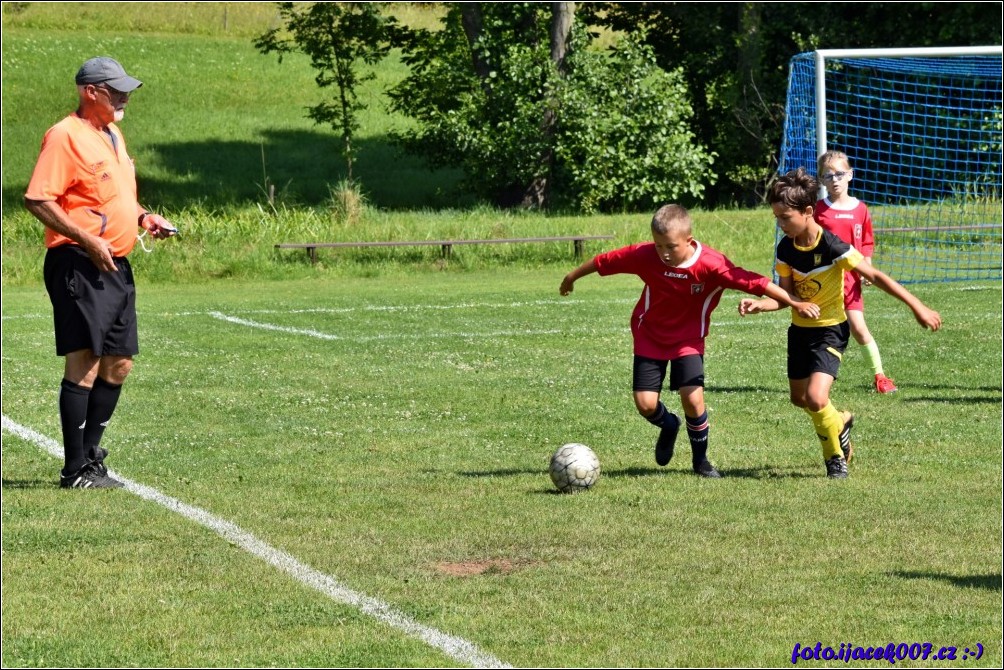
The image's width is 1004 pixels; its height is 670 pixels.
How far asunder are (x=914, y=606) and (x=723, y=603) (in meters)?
0.74

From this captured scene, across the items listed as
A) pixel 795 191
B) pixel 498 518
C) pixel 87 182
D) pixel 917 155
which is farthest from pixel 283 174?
pixel 498 518

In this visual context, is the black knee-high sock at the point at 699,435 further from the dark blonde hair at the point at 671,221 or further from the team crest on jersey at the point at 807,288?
the dark blonde hair at the point at 671,221

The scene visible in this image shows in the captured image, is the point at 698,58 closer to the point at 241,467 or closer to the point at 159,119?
the point at 159,119

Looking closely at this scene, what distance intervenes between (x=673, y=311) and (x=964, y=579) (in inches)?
110

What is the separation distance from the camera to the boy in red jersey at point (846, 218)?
10.8 metres

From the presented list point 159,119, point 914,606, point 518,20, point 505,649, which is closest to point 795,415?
point 914,606

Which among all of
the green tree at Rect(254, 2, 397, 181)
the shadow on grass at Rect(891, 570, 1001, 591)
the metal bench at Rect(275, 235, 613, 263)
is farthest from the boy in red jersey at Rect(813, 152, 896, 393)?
the green tree at Rect(254, 2, 397, 181)

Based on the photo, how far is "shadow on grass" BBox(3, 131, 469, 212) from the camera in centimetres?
3938

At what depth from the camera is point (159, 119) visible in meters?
48.6

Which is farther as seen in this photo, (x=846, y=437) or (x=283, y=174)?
(x=283, y=174)

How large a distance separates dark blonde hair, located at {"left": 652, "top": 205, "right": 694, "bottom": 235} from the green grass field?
1.46 meters

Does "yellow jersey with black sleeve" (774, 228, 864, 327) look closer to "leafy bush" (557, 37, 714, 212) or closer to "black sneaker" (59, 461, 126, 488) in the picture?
"black sneaker" (59, 461, 126, 488)

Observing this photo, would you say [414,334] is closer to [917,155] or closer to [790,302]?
[790,302]

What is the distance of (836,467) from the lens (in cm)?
840
